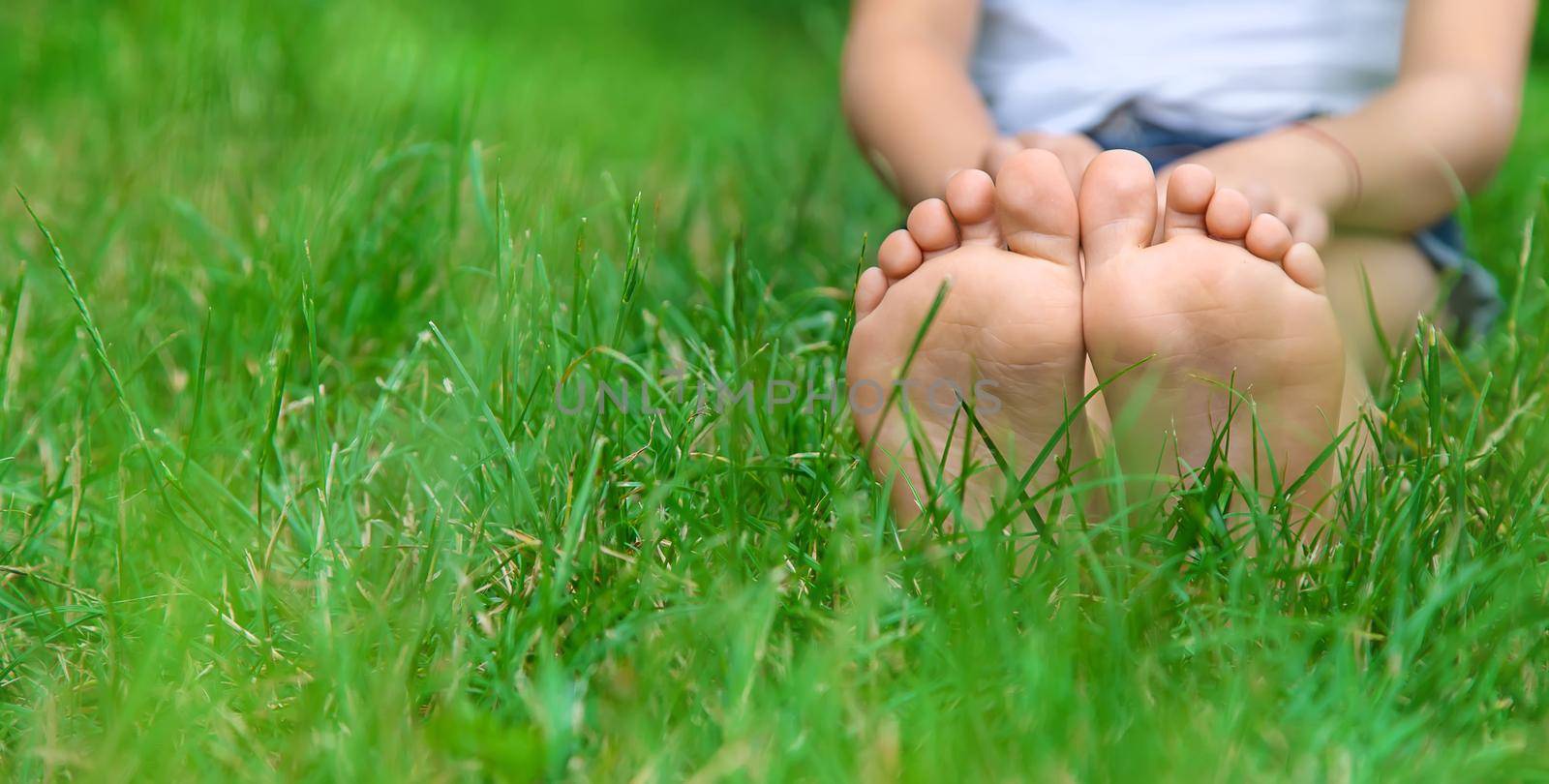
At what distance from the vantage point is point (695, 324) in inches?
50.4

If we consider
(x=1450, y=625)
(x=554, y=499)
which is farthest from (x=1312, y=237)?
(x=554, y=499)

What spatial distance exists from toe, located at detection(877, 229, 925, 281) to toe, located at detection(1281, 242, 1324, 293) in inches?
10.6

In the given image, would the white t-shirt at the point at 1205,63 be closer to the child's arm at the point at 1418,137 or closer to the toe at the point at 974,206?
the child's arm at the point at 1418,137

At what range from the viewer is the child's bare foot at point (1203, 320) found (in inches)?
35.5

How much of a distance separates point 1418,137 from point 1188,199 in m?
0.43

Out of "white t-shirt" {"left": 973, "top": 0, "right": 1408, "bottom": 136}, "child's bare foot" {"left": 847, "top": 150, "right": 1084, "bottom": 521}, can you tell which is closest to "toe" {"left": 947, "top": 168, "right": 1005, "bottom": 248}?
"child's bare foot" {"left": 847, "top": 150, "right": 1084, "bottom": 521}

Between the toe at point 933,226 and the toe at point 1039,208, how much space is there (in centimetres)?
4

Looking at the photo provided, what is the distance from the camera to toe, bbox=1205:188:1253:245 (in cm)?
92

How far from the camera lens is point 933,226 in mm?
966

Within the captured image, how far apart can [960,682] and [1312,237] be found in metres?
0.56

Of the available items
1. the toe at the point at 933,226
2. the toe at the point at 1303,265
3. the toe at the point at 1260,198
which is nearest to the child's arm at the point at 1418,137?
the toe at the point at 1260,198

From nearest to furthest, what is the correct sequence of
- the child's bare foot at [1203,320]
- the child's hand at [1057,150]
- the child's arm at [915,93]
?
1. the child's bare foot at [1203,320]
2. the child's hand at [1057,150]
3. the child's arm at [915,93]

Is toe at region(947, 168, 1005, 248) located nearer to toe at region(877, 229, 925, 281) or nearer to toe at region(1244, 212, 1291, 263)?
toe at region(877, 229, 925, 281)

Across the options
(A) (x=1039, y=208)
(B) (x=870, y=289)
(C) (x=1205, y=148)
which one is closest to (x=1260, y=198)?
(A) (x=1039, y=208)
